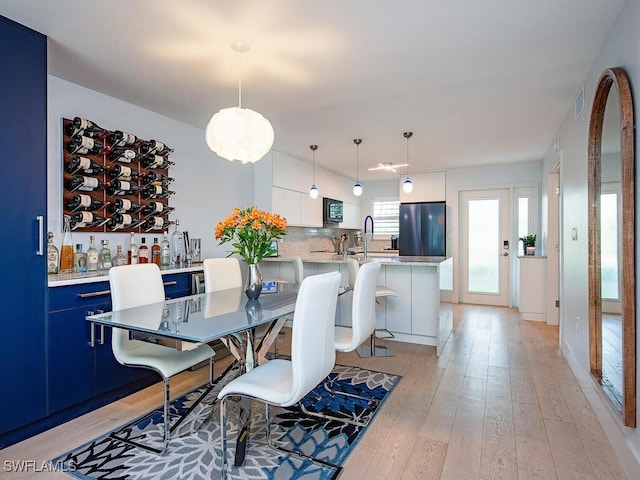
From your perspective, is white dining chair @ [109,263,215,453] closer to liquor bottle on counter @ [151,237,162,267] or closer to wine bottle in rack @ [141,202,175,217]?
liquor bottle on counter @ [151,237,162,267]

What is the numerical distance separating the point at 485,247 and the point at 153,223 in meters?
5.31

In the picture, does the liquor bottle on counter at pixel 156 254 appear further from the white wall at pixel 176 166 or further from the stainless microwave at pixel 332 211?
the stainless microwave at pixel 332 211

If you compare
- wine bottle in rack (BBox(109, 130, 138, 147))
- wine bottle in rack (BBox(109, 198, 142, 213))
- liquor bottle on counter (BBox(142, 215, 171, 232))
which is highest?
wine bottle in rack (BBox(109, 130, 138, 147))

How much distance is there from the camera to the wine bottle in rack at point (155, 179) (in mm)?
3477

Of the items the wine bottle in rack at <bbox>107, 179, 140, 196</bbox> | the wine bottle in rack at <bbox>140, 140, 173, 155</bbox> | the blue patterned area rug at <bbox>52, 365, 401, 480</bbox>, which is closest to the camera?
the blue patterned area rug at <bbox>52, 365, 401, 480</bbox>

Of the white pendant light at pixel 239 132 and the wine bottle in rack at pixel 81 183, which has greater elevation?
the white pendant light at pixel 239 132

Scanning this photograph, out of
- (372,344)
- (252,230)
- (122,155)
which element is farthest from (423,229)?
(122,155)

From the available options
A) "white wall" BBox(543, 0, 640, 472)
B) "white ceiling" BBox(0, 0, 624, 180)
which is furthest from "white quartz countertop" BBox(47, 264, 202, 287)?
"white wall" BBox(543, 0, 640, 472)

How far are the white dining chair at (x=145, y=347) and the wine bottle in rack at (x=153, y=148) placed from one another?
1456 mm

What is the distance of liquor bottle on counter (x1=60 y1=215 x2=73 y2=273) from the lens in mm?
2797

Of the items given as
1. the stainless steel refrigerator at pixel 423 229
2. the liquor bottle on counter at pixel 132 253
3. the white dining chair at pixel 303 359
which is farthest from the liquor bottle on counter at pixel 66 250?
the stainless steel refrigerator at pixel 423 229

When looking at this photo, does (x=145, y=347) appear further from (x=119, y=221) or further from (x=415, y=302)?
(x=415, y=302)

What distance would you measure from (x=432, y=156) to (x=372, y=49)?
131 inches

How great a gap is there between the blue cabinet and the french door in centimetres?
600
